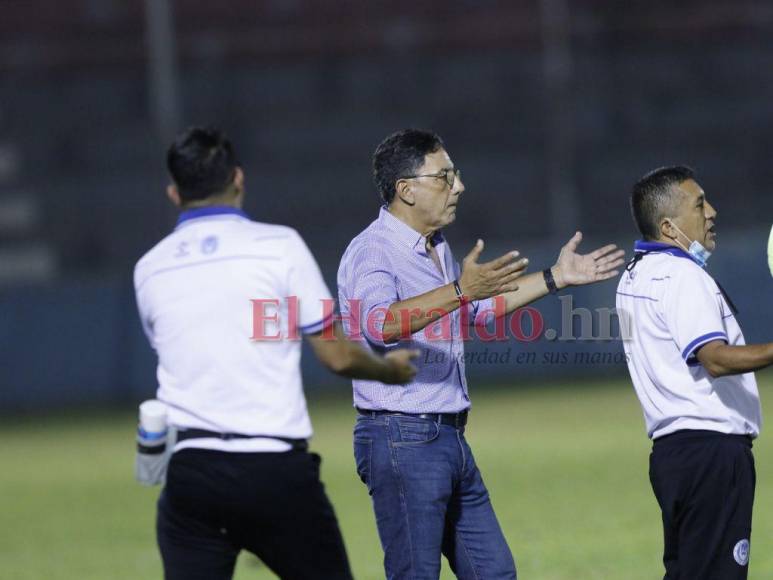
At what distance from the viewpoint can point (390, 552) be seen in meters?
5.64

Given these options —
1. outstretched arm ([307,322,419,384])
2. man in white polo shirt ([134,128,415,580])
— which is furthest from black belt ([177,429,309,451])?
outstretched arm ([307,322,419,384])

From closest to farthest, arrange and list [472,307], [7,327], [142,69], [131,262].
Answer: [472,307], [7,327], [131,262], [142,69]

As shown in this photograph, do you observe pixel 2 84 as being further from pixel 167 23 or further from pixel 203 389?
pixel 203 389

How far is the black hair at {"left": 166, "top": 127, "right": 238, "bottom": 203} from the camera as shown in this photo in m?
4.79

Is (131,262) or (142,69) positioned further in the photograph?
(142,69)

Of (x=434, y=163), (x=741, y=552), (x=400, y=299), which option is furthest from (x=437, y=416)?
(x=741, y=552)

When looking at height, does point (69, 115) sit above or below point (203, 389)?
above

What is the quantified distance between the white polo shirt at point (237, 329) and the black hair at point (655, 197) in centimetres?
170

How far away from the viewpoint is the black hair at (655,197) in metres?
5.72

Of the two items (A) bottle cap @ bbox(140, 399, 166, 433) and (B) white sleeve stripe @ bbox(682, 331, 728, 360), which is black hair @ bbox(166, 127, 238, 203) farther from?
(B) white sleeve stripe @ bbox(682, 331, 728, 360)

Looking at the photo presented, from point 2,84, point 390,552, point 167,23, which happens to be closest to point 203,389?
point 390,552

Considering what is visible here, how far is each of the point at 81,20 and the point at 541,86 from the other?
923 centimetres

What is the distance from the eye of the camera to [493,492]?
12258mm

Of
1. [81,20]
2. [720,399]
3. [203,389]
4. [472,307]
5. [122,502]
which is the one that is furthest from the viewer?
[81,20]
